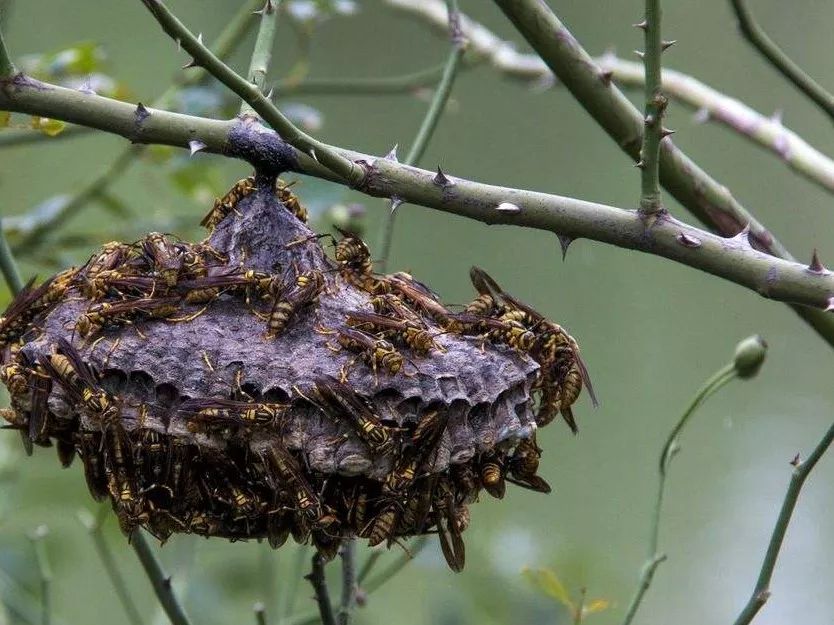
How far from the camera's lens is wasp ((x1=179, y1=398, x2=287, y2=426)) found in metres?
1.03

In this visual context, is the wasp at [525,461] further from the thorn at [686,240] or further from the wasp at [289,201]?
the wasp at [289,201]

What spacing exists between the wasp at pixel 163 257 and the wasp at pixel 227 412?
169 mm

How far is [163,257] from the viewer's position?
46.4 inches

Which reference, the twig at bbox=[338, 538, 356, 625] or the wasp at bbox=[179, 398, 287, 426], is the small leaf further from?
the wasp at bbox=[179, 398, 287, 426]

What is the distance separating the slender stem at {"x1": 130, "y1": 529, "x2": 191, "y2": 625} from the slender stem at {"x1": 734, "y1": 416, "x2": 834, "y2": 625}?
67 centimetres

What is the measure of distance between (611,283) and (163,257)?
5.22 meters

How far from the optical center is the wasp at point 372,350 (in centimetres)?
107

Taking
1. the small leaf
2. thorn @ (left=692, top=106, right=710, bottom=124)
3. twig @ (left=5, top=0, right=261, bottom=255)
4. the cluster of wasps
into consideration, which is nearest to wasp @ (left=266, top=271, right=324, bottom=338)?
the cluster of wasps

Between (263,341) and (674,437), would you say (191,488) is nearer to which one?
(263,341)

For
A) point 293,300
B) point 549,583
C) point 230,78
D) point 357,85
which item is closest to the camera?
point 230,78

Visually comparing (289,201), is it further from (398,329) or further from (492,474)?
(492,474)

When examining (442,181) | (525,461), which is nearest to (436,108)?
(442,181)

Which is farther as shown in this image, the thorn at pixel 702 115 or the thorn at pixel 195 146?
the thorn at pixel 702 115

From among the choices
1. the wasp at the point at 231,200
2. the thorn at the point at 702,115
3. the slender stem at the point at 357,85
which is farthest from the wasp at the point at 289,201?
the slender stem at the point at 357,85
